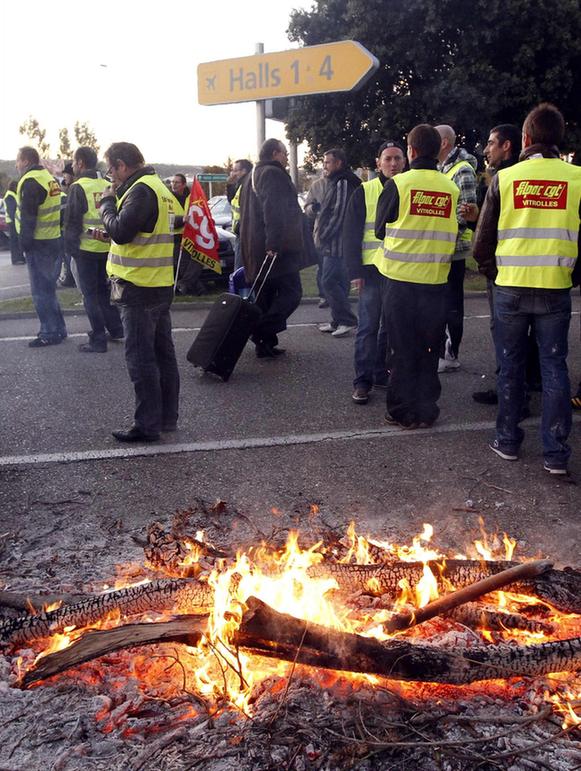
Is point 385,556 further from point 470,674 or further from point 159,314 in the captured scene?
point 159,314

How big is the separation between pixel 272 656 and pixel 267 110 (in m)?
9.62

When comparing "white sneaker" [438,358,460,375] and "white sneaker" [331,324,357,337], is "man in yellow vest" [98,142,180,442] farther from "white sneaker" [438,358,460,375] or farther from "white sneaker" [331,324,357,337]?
"white sneaker" [331,324,357,337]

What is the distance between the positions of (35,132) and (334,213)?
167 feet

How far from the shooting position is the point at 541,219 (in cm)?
486

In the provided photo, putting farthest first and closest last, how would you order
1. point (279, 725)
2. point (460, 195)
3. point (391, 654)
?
point (460, 195) → point (391, 654) → point (279, 725)

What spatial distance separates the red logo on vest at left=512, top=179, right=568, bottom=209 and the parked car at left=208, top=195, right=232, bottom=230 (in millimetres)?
12088

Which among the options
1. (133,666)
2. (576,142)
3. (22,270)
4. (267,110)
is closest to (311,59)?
(267,110)

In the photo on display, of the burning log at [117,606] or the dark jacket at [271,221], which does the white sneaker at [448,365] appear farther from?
the burning log at [117,606]

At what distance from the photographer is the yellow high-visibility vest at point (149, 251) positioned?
17.7 feet

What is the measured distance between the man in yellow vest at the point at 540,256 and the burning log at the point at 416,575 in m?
1.93

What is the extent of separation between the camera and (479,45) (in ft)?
51.1

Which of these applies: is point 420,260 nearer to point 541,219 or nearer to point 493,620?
point 541,219

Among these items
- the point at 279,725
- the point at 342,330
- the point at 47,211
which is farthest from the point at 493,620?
the point at 47,211

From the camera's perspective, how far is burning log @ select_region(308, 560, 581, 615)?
3092 millimetres
